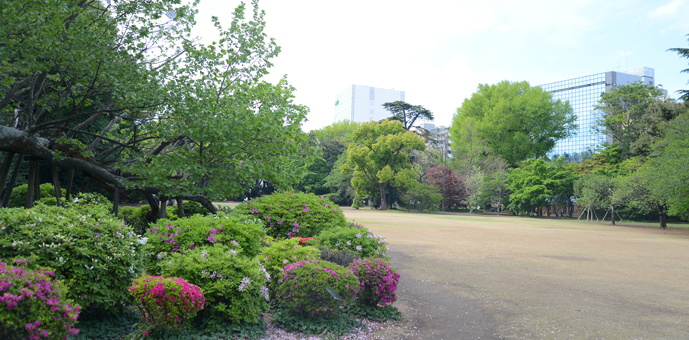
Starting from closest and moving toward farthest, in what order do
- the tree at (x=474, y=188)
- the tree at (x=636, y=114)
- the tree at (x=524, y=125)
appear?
the tree at (x=636, y=114) → the tree at (x=474, y=188) → the tree at (x=524, y=125)

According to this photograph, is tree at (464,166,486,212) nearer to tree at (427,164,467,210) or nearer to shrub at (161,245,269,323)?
tree at (427,164,467,210)

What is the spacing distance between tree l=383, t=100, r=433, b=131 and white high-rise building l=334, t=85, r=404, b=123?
240 ft

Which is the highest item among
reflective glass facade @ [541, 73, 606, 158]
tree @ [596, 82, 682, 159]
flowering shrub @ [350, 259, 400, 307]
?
reflective glass facade @ [541, 73, 606, 158]

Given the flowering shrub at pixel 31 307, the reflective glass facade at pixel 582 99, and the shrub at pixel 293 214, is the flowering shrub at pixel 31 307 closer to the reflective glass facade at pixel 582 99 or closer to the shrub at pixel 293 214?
the shrub at pixel 293 214

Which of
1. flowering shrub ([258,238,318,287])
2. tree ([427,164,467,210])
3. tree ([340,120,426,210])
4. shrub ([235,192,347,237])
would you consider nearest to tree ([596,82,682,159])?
tree ([427,164,467,210])

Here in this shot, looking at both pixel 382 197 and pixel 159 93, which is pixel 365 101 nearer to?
pixel 382 197

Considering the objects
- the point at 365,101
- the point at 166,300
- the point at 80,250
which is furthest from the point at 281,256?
the point at 365,101

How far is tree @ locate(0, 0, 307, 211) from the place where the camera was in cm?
600

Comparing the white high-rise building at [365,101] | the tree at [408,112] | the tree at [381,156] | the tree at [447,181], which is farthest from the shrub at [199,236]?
the white high-rise building at [365,101]

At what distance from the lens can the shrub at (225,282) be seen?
361 cm

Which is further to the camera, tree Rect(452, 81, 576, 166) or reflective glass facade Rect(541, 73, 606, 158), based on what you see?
reflective glass facade Rect(541, 73, 606, 158)

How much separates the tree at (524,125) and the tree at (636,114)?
5.55m

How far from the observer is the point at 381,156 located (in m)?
40.6

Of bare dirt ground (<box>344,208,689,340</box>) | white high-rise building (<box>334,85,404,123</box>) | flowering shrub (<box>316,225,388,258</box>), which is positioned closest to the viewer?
bare dirt ground (<box>344,208,689,340</box>)
